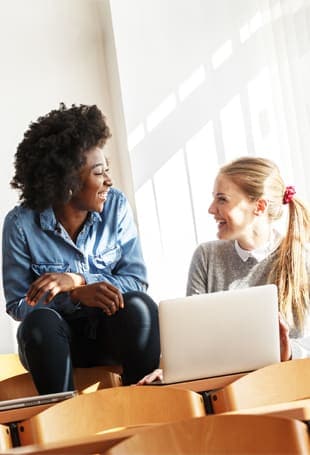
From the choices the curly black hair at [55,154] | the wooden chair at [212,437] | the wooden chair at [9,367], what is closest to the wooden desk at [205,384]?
the wooden chair at [212,437]

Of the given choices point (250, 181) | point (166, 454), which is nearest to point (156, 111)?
point (250, 181)

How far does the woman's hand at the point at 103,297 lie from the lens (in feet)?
10.4

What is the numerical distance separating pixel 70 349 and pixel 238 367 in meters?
0.85

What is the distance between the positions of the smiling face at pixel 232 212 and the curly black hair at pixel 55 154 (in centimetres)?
48

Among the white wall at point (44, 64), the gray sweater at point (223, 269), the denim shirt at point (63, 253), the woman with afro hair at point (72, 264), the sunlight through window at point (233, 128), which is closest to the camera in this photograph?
the woman with afro hair at point (72, 264)

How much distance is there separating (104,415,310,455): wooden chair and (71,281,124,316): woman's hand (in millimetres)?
1553

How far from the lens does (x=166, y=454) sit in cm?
161

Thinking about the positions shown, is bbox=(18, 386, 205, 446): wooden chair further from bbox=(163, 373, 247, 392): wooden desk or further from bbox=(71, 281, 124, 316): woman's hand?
bbox=(71, 281, 124, 316): woman's hand

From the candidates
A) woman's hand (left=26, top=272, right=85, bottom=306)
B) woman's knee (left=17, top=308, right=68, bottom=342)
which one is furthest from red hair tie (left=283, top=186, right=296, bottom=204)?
woman's knee (left=17, top=308, right=68, bottom=342)

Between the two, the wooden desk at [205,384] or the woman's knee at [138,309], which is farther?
the woman's knee at [138,309]

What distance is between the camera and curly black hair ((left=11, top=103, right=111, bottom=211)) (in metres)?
3.55

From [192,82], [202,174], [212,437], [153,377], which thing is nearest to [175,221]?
[202,174]

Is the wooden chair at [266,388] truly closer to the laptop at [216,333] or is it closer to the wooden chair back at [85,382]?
the laptop at [216,333]

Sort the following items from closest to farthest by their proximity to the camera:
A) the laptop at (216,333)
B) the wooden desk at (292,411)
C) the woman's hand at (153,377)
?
the wooden desk at (292,411), the laptop at (216,333), the woman's hand at (153,377)
